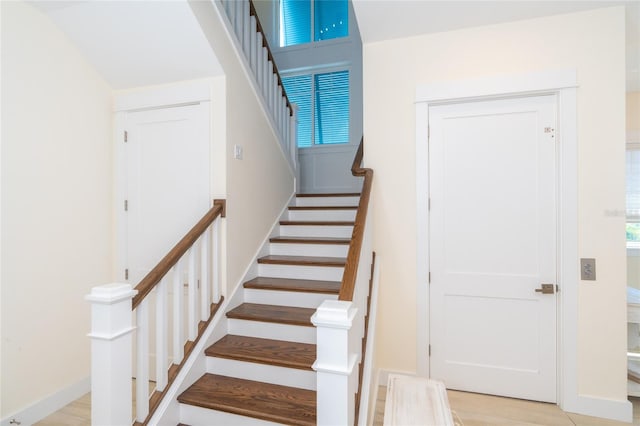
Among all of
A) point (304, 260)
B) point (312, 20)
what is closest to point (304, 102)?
point (312, 20)

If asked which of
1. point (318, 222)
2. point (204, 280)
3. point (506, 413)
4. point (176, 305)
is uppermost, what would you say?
point (318, 222)

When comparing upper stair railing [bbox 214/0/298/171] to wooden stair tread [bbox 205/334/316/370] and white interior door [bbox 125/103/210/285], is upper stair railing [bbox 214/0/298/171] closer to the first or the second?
white interior door [bbox 125/103/210/285]

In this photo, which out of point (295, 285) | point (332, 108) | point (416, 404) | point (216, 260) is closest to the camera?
point (416, 404)

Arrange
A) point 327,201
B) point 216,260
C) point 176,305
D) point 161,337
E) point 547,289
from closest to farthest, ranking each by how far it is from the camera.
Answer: point 161,337 < point 176,305 < point 547,289 < point 216,260 < point 327,201

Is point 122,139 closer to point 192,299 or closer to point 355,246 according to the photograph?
point 192,299

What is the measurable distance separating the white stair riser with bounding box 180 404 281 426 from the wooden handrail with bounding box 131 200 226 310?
752mm

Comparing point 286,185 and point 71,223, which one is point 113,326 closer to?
point 71,223

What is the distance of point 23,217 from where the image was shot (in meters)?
2.10

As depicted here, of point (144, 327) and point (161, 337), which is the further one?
point (161, 337)

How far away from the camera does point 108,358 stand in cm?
151

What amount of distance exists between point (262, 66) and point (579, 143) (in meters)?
2.59

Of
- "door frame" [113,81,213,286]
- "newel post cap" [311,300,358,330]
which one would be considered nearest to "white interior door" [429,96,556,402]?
"newel post cap" [311,300,358,330]

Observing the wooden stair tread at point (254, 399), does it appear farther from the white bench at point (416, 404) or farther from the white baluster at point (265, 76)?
the white baluster at point (265, 76)

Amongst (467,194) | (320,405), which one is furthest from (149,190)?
(467,194)
